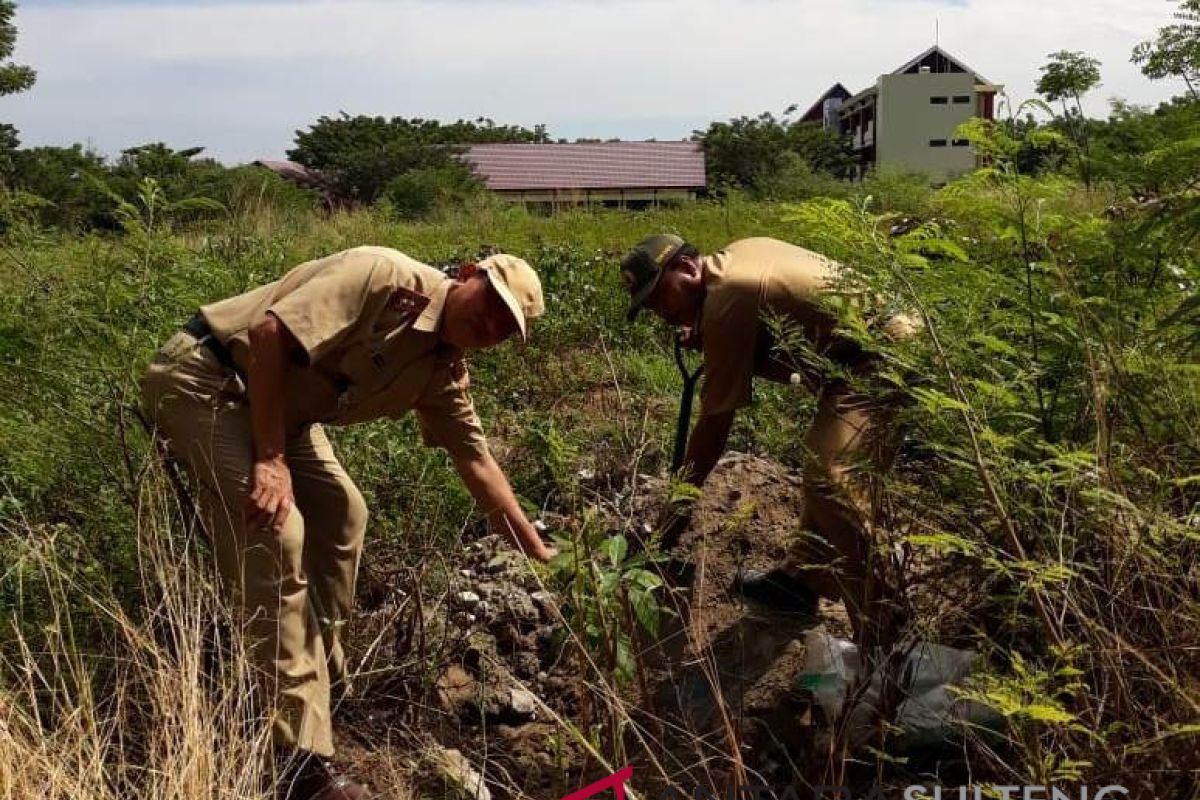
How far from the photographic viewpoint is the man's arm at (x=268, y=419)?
2.84 meters

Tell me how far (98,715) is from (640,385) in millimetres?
3523

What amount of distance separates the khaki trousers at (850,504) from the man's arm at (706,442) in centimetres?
28

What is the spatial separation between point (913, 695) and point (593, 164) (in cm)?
2954

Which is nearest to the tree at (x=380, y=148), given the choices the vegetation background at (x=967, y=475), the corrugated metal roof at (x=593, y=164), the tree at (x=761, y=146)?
the corrugated metal roof at (x=593, y=164)

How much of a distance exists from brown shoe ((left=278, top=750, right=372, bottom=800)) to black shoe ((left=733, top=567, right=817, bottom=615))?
137cm

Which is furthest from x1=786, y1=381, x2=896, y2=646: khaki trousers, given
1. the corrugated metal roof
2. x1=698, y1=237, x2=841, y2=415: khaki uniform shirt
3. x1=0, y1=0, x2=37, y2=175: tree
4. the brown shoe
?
the corrugated metal roof

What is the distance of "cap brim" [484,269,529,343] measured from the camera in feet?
9.51

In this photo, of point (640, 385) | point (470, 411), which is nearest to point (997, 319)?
point (470, 411)

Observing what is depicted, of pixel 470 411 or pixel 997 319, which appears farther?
pixel 470 411

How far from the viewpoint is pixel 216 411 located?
3.01m

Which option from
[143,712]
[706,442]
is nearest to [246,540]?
[143,712]

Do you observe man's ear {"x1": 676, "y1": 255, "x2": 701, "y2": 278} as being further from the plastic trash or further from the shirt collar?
the plastic trash

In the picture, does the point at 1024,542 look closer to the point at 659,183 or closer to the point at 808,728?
the point at 808,728

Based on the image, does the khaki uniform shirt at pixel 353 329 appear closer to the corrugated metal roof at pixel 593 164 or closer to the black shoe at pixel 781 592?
the black shoe at pixel 781 592
